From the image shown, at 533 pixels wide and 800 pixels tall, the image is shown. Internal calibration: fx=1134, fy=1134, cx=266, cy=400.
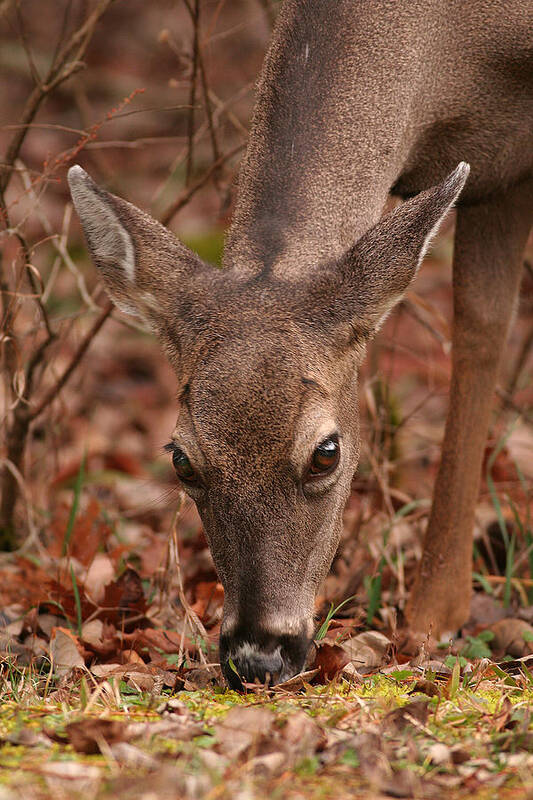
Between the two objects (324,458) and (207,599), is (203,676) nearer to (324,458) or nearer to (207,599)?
(324,458)

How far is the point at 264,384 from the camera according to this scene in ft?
13.7

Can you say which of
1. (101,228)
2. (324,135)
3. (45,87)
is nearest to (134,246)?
(101,228)

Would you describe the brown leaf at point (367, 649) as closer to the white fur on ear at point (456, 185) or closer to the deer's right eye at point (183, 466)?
the deer's right eye at point (183, 466)

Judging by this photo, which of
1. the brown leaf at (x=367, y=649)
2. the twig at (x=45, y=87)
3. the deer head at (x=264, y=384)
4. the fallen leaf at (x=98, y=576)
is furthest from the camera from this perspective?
the twig at (x=45, y=87)

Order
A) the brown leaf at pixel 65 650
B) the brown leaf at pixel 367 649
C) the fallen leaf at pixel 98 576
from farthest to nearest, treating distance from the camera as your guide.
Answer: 1. the fallen leaf at pixel 98 576
2. the brown leaf at pixel 65 650
3. the brown leaf at pixel 367 649

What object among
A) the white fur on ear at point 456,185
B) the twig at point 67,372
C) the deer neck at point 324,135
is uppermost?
the deer neck at point 324,135

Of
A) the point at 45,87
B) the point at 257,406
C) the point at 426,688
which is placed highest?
the point at 45,87

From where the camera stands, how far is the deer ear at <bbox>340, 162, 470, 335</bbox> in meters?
4.41

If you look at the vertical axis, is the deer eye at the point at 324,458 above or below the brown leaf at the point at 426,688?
above

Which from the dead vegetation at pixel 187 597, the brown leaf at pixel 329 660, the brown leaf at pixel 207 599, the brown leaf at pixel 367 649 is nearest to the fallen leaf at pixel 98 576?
the dead vegetation at pixel 187 597

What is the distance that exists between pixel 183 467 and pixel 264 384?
0.46 m

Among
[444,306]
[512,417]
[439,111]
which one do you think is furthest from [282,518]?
[444,306]

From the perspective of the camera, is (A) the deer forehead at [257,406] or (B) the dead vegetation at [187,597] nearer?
(B) the dead vegetation at [187,597]

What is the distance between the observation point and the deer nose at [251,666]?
396cm
